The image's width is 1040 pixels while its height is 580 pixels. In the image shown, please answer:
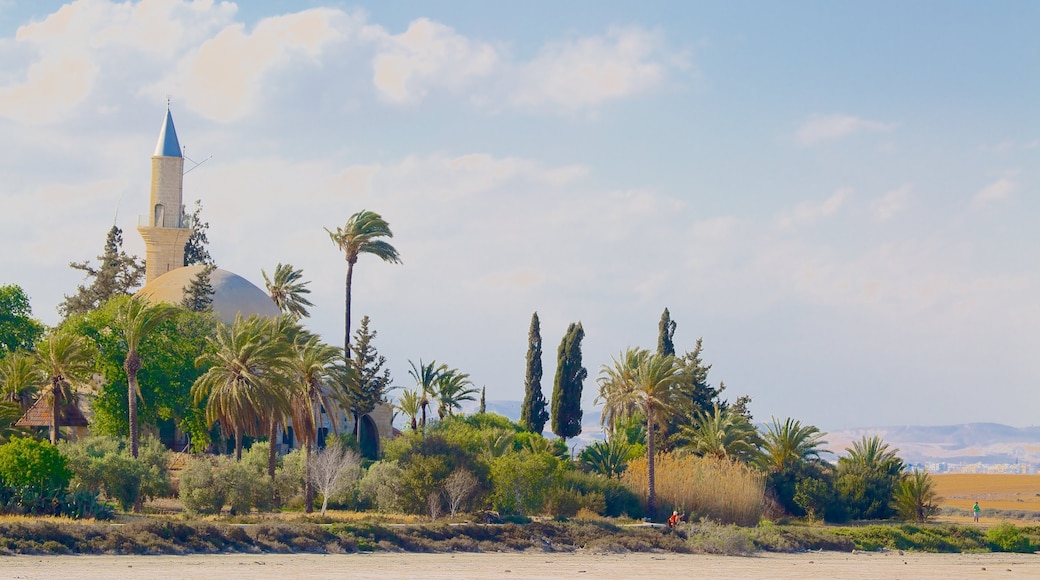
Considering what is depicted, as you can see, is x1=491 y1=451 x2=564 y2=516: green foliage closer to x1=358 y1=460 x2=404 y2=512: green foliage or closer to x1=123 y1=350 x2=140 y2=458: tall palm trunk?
x1=358 y1=460 x2=404 y2=512: green foliage

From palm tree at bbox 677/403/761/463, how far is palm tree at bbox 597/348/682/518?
19.5 ft

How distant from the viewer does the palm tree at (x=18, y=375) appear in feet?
167

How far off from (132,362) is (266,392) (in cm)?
576

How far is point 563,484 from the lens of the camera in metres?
49.1

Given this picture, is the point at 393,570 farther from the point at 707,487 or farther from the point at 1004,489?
the point at 1004,489

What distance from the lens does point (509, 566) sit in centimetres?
3366

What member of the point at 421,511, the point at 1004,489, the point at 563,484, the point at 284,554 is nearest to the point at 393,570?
the point at 284,554

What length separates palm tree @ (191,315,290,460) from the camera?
4631 cm

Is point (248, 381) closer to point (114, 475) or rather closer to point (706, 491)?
point (114, 475)

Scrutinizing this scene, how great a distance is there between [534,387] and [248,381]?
2637cm

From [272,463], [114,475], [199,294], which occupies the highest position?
[199,294]

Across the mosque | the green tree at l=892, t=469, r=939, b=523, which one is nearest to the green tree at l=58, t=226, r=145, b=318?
the mosque

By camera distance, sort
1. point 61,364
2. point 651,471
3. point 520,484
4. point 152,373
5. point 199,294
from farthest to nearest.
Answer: point 199,294 < point 152,373 < point 651,471 < point 61,364 < point 520,484

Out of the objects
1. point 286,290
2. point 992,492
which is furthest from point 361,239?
point 992,492
